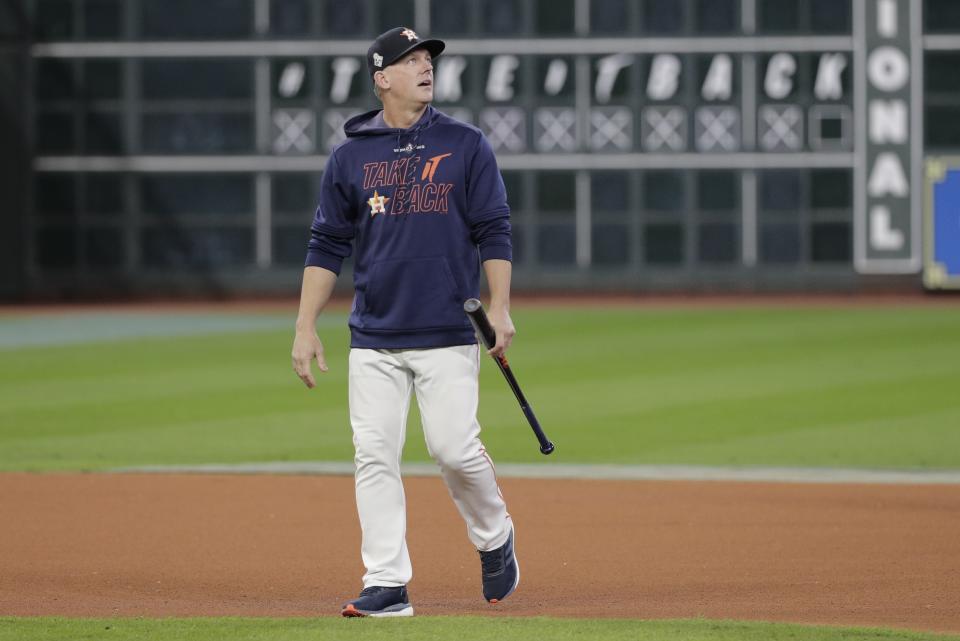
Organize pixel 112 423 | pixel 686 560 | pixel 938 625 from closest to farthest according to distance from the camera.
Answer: pixel 938 625 → pixel 686 560 → pixel 112 423

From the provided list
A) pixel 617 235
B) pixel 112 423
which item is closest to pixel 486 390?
pixel 112 423

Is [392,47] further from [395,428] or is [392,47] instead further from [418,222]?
[395,428]

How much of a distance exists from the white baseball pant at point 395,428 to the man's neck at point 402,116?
0.80 meters

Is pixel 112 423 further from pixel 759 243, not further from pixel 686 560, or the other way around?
pixel 759 243

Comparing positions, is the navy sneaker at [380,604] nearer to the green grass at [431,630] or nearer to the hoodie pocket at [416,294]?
the green grass at [431,630]

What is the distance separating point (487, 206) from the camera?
6.36 meters

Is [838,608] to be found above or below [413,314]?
below

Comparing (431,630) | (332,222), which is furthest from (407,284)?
(431,630)

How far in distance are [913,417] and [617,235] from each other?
1872 centimetres

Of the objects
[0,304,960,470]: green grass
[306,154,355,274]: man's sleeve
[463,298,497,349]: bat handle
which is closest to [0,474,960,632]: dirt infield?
[463,298,497,349]: bat handle

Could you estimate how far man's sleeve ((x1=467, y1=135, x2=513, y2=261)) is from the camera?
20.9 feet

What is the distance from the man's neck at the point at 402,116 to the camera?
20.9ft

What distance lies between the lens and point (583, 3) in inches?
1315

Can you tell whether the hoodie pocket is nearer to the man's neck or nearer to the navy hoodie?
the navy hoodie
